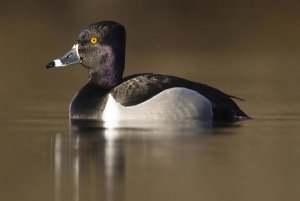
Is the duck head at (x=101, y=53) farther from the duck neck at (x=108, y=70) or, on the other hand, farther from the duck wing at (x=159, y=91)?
the duck wing at (x=159, y=91)

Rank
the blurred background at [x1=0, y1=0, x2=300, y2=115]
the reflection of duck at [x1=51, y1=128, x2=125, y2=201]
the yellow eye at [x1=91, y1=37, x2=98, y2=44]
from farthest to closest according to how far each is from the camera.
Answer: the blurred background at [x1=0, y1=0, x2=300, y2=115] → the yellow eye at [x1=91, y1=37, x2=98, y2=44] → the reflection of duck at [x1=51, y1=128, x2=125, y2=201]

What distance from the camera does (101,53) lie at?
1667 centimetres

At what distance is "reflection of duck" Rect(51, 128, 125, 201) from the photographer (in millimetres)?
10812

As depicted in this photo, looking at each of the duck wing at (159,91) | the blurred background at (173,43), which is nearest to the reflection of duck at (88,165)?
the duck wing at (159,91)

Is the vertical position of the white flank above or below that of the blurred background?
below

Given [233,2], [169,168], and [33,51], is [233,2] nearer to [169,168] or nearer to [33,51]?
[33,51]

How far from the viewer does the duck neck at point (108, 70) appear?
54.3 ft

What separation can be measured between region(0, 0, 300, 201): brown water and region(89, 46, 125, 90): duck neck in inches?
24.5

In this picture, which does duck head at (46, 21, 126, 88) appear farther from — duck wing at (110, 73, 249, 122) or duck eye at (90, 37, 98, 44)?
duck wing at (110, 73, 249, 122)

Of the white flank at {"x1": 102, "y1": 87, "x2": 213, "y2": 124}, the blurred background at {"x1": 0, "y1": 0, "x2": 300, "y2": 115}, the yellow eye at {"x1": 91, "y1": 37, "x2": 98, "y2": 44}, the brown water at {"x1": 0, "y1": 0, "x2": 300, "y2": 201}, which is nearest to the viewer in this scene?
the brown water at {"x1": 0, "y1": 0, "x2": 300, "y2": 201}

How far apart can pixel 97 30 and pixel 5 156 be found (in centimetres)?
405

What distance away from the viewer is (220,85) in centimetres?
2011

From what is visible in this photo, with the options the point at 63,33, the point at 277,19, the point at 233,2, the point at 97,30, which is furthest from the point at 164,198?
the point at 233,2

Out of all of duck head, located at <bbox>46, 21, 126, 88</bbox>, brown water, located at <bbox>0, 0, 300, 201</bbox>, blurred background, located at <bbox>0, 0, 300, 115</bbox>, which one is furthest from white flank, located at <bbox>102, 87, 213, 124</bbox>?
blurred background, located at <bbox>0, 0, 300, 115</bbox>
